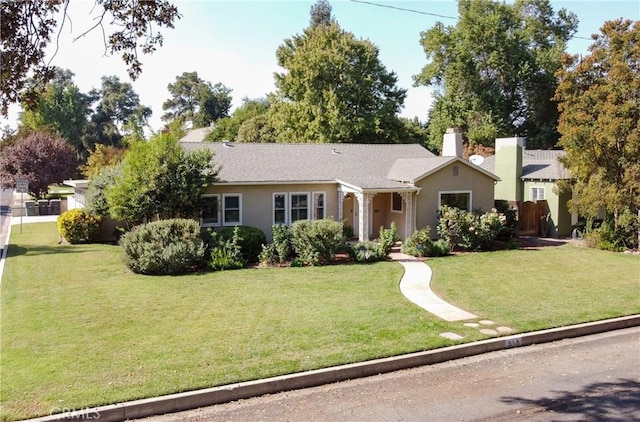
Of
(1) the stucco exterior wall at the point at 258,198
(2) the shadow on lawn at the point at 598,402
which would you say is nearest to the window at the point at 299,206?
(1) the stucco exterior wall at the point at 258,198

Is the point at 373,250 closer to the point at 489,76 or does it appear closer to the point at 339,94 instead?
the point at 339,94

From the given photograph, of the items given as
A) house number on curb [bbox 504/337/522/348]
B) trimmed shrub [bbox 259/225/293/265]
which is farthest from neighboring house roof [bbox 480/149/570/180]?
house number on curb [bbox 504/337/522/348]

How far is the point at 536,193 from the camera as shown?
26.0 metres

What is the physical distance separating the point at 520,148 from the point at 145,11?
22726 millimetres

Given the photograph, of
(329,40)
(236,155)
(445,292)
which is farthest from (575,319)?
(329,40)

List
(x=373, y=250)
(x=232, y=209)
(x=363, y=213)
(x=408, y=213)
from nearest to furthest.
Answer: (x=373, y=250)
(x=232, y=209)
(x=363, y=213)
(x=408, y=213)

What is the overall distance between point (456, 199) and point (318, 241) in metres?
7.74

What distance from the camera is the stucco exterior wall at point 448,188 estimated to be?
70.9 ft

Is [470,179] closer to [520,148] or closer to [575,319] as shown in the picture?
[520,148]

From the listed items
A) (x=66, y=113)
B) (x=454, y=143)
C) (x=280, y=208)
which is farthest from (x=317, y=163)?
(x=66, y=113)

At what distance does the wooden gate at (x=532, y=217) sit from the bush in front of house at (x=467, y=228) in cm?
519

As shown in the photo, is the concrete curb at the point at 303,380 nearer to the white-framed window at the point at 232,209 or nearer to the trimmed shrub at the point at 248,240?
the trimmed shrub at the point at 248,240

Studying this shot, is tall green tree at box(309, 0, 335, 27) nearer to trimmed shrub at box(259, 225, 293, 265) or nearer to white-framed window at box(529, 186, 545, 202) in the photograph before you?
white-framed window at box(529, 186, 545, 202)

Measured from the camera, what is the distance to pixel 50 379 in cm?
757
